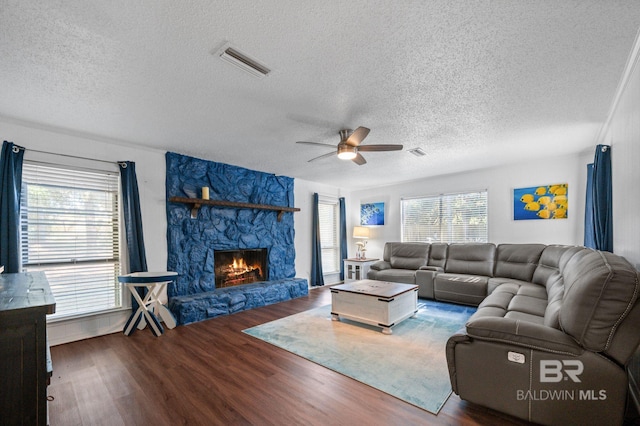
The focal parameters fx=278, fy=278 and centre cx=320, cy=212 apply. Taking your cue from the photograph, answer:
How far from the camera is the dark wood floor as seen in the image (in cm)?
184

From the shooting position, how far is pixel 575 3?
1.50 meters

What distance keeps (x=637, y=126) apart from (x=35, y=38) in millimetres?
4174

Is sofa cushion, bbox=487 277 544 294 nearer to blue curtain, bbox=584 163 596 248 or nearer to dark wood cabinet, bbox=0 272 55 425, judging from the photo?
blue curtain, bbox=584 163 596 248

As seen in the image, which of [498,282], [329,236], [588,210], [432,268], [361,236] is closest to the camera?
[588,210]

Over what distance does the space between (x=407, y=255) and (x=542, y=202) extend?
8.11 feet

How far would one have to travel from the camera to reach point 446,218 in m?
5.84

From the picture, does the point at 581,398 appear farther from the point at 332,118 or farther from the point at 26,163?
the point at 26,163

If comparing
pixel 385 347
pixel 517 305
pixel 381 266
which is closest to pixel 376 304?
pixel 385 347

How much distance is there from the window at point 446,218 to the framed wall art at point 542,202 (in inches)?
21.7

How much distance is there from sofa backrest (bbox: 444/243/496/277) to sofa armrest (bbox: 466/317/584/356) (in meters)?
3.29

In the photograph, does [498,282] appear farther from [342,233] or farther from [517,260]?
[342,233]

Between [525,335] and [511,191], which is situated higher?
[511,191]

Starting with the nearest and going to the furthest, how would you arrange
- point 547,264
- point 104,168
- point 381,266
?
point 104,168 → point 547,264 → point 381,266

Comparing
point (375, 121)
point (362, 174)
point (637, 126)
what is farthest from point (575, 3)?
point (362, 174)
